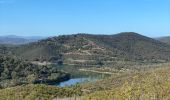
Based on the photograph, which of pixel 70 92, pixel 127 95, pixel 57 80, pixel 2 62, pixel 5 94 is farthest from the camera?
pixel 2 62

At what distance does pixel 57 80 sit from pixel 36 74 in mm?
10886

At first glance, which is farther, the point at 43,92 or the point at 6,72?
the point at 6,72

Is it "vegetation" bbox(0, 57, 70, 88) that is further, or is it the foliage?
"vegetation" bbox(0, 57, 70, 88)

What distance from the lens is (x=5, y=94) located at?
83.3m

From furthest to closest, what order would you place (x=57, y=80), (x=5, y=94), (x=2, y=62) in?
(x=2, y=62)
(x=57, y=80)
(x=5, y=94)

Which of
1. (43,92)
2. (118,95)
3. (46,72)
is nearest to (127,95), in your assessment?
(118,95)

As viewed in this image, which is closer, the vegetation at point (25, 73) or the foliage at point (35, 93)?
the foliage at point (35, 93)

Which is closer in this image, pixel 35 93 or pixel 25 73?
pixel 35 93

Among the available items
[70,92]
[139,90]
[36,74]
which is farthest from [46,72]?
[139,90]

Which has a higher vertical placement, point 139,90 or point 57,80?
point 139,90

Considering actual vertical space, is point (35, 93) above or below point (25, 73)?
above

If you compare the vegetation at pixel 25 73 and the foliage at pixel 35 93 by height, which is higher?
the foliage at pixel 35 93

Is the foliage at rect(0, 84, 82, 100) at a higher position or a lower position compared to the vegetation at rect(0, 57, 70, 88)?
higher

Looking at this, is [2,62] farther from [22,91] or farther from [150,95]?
[150,95]
